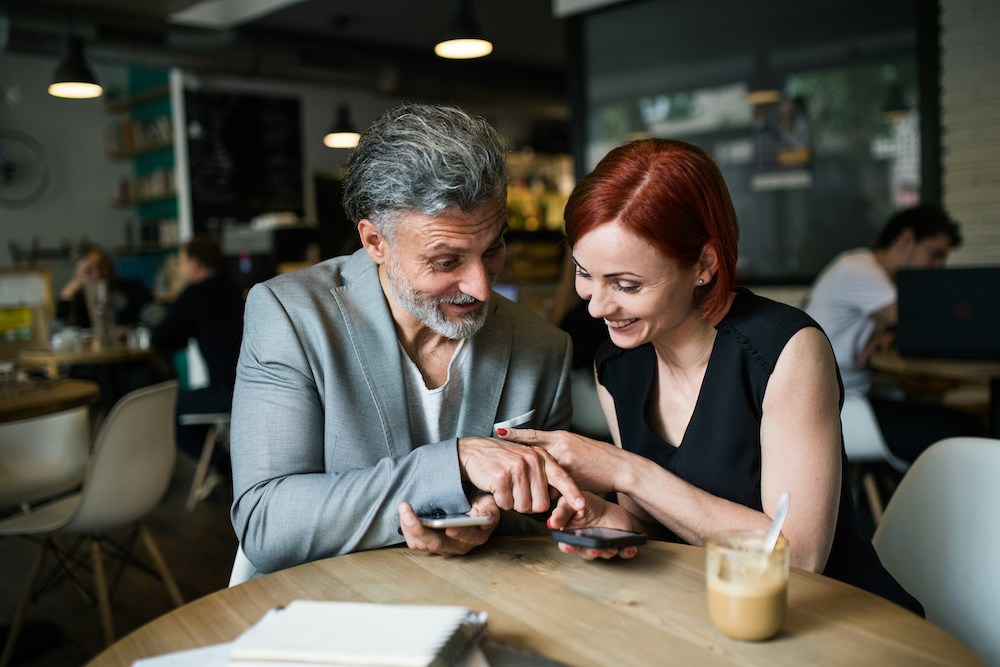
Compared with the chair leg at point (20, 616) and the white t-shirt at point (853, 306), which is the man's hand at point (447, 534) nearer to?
the chair leg at point (20, 616)

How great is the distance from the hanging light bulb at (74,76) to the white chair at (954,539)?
5.87 metres

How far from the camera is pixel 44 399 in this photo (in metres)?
3.04

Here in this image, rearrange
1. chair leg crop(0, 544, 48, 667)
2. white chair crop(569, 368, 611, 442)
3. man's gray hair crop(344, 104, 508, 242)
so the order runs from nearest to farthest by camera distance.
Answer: man's gray hair crop(344, 104, 508, 242), chair leg crop(0, 544, 48, 667), white chair crop(569, 368, 611, 442)

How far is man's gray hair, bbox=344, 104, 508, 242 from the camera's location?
1.47 metres

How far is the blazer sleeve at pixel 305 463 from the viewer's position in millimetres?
1352

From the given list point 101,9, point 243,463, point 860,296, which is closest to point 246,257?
point 101,9

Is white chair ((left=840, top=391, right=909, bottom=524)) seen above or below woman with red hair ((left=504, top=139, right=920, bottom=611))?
below

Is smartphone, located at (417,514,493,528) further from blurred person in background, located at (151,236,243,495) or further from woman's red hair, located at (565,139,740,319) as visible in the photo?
blurred person in background, located at (151,236,243,495)

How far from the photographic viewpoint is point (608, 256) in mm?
1496

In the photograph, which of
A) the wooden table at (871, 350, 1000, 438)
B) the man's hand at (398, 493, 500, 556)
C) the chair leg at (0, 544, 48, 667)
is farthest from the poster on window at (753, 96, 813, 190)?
the man's hand at (398, 493, 500, 556)

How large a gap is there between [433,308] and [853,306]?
9.60ft

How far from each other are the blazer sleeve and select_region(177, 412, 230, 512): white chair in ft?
11.2

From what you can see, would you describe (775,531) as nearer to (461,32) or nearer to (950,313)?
(950,313)

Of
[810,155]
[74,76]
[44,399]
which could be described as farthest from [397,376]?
[74,76]
